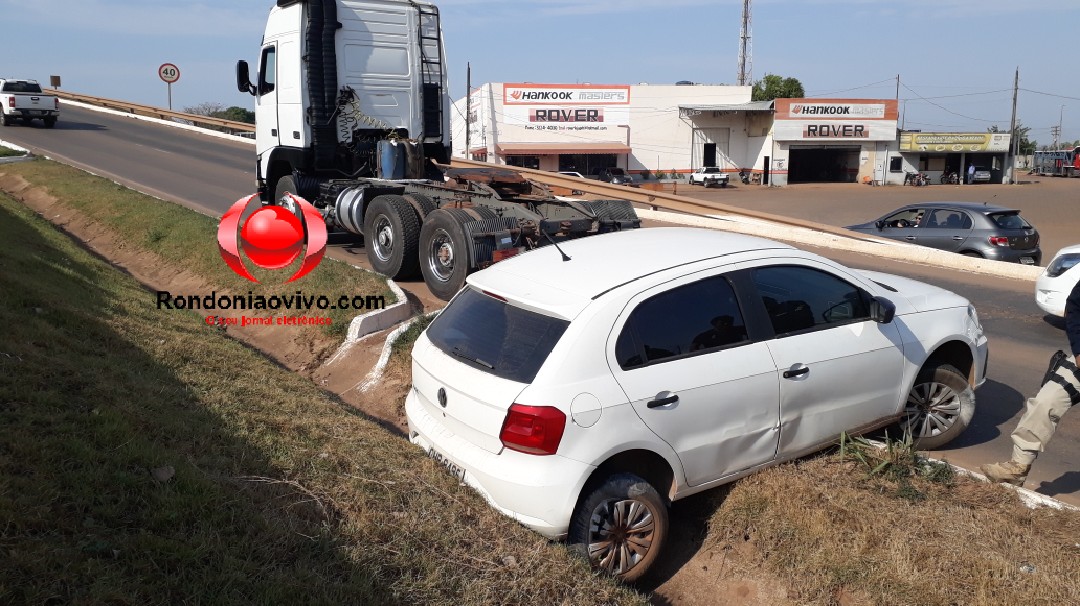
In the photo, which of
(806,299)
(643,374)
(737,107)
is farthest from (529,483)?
(737,107)

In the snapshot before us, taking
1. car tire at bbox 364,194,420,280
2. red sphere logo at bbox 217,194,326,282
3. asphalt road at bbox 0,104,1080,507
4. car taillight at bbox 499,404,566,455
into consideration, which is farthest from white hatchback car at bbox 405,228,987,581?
red sphere logo at bbox 217,194,326,282

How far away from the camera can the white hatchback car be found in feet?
13.4

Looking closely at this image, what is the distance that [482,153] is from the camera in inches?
2272

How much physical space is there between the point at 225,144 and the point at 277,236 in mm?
23920

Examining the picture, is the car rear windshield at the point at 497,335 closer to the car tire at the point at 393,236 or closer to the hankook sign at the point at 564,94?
the car tire at the point at 393,236

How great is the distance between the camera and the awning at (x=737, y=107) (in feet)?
194

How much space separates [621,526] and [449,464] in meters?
0.98

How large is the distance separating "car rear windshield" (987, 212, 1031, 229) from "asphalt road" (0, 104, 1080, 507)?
2580 mm

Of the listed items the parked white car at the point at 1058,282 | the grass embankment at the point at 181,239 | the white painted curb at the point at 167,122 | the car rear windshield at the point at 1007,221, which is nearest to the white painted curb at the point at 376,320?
the grass embankment at the point at 181,239

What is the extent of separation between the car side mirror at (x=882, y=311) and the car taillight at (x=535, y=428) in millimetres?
2302

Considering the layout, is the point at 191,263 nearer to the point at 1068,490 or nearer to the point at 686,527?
the point at 686,527

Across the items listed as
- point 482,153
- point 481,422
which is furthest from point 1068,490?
point 482,153

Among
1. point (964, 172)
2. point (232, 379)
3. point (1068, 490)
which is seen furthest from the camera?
point (964, 172)

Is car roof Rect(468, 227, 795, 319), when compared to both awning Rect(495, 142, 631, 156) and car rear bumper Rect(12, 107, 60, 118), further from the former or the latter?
awning Rect(495, 142, 631, 156)
